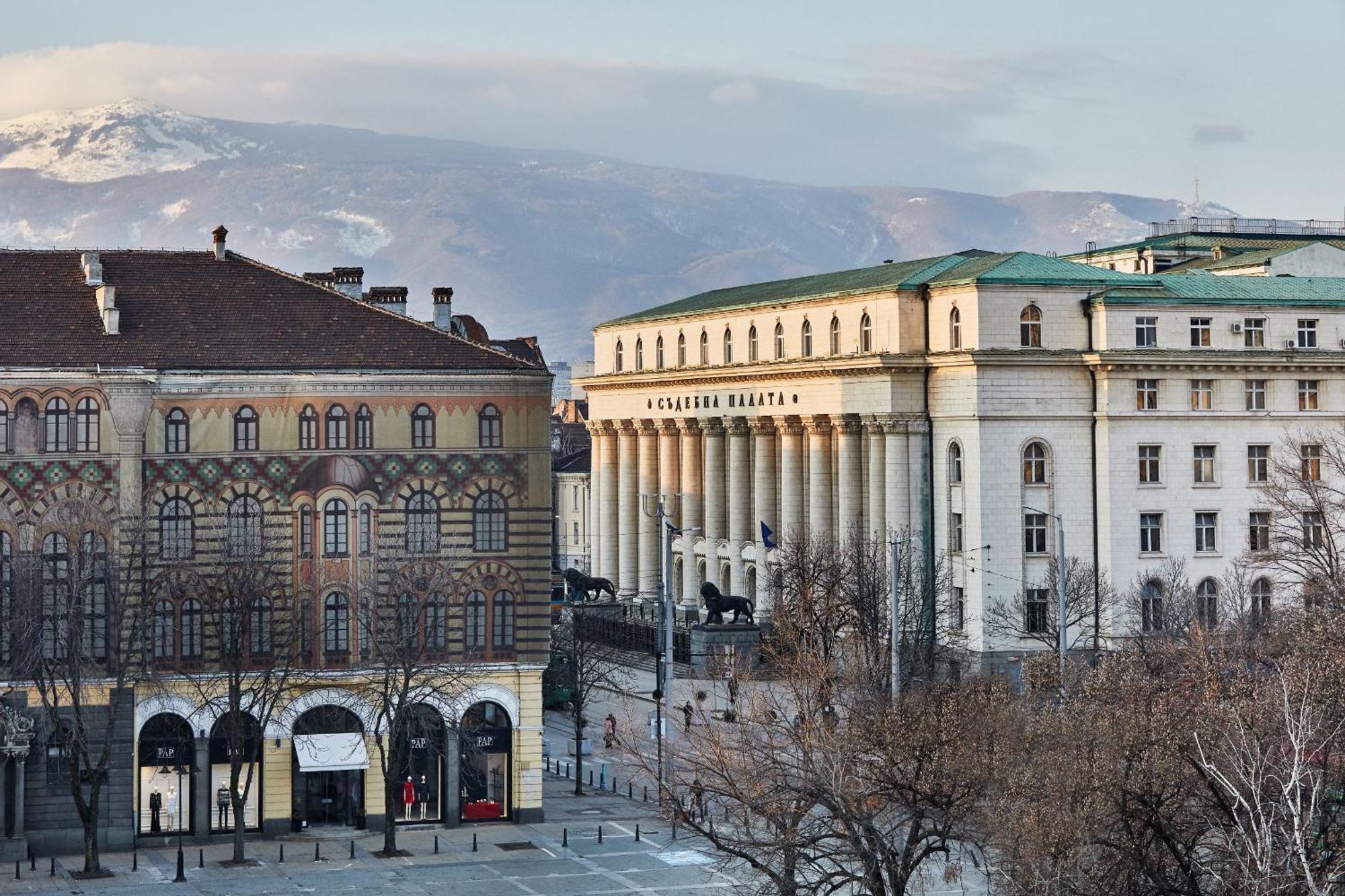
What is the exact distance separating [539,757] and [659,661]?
51.8ft

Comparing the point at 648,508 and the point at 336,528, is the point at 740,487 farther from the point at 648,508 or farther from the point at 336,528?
the point at 336,528

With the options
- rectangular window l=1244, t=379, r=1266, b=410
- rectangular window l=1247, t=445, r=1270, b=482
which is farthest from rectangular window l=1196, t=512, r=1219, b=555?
rectangular window l=1244, t=379, r=1266, b=410

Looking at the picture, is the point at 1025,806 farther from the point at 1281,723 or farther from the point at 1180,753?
the point at 1281,723

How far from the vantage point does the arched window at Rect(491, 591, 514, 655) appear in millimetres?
90000

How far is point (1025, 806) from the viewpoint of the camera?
5388 cm

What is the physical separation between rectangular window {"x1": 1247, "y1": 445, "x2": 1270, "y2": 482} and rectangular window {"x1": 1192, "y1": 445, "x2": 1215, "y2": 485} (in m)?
2.03

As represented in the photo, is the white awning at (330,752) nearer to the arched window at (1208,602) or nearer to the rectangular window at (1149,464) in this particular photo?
the arched window at (1208,602)

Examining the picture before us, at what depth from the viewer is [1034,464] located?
131 m

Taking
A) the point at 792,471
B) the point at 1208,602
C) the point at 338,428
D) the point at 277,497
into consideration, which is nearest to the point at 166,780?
the point at 277,497

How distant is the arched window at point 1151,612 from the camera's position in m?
122

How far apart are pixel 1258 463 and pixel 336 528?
200ft

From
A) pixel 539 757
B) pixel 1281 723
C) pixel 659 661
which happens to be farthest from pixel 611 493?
pixel 1281 723

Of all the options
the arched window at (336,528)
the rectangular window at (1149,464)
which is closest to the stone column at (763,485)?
the rectangular window at (1149,464)

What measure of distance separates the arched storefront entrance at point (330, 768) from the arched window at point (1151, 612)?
4621cm
